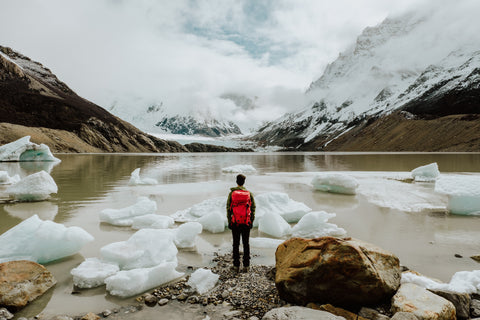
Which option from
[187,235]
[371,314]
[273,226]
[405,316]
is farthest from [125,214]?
[405,316]

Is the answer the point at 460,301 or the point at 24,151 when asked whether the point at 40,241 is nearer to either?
the point at 460,301

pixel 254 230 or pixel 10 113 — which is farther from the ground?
pixel 10 113

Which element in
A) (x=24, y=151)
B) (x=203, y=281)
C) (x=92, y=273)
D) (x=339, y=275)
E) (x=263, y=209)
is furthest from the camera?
(x=24, y=151)

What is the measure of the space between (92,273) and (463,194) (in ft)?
40.3

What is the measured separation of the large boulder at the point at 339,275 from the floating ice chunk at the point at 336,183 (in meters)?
11.4

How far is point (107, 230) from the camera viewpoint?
30.2ft

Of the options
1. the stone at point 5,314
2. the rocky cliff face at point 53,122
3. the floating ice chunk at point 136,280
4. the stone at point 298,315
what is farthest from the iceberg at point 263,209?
the rocky cliff face at point 53,122

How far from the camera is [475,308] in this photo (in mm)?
4543

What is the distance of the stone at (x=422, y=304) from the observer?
4.08m

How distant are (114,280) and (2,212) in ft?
30.7

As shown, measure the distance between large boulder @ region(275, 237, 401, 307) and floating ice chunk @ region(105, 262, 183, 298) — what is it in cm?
218

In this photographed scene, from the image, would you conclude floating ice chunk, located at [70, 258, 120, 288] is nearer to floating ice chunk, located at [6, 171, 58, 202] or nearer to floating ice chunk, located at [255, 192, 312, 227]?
floating ice chunk, located at [255, 192, 312, 227]

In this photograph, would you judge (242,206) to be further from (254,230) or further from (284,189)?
(284,189)

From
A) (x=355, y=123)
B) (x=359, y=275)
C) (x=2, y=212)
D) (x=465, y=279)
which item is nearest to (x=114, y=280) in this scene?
(x=359, y=275)
